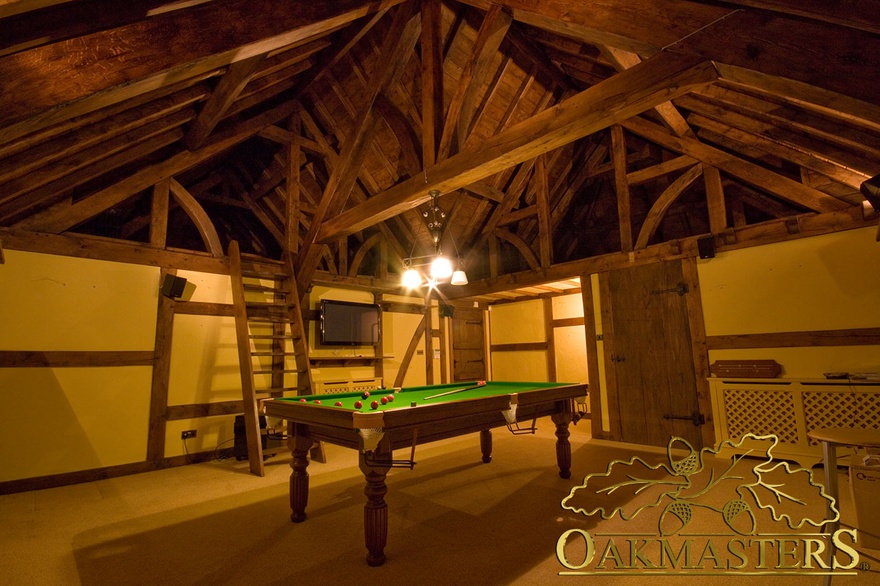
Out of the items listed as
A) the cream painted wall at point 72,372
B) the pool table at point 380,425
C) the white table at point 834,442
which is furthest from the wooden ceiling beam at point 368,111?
the white table at point 834,442

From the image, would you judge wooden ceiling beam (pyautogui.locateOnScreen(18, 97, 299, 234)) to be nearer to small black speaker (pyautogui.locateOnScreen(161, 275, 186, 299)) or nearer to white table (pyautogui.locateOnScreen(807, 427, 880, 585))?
small black speaker (pyautogui.locateOnScreen(161, 275, 186, 299))

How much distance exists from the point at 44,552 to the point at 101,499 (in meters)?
1.17

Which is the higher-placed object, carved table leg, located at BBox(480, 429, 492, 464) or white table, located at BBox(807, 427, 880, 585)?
white table, located at BBox(807, 427, 880, 585)

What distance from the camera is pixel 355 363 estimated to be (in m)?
6.91

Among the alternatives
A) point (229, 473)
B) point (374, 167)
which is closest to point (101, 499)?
point (229, 473)

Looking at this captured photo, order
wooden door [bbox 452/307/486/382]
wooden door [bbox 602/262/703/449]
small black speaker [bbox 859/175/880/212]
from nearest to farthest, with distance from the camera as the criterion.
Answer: small black speaker [bbox 859/175/880/212] → wooden door [bbox 602/262/703/449] → wooden door [bbox 452/307/486/382]

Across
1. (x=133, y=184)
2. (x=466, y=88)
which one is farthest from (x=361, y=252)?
(x=466, y=88)

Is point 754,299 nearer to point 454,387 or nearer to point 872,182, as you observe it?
point 872,182

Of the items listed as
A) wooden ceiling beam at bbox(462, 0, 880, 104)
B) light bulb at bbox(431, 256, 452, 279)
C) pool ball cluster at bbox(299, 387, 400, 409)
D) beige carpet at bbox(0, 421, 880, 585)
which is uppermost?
wooden ceiling beam at bbox(462, 0, 880, 104)

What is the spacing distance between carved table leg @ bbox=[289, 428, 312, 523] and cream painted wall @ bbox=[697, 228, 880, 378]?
4.61 metres

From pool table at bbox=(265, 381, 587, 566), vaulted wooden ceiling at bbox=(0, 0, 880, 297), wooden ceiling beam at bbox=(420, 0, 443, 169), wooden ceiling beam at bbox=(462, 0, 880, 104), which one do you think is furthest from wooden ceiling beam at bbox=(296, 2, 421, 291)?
pool table at bbox=(265, 381, 587, 566)

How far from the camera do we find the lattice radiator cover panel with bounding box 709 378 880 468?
3.86 m

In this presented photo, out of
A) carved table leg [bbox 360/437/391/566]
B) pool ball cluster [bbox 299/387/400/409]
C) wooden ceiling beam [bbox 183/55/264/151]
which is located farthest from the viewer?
wooden ceiling beam [bbox 183/55/264/151]

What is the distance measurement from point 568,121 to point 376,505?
2.95 m
